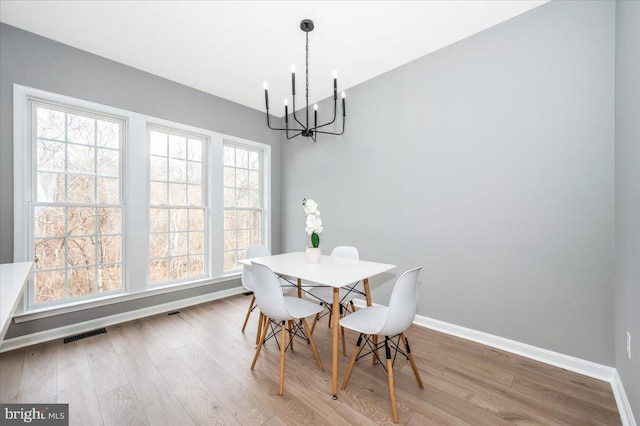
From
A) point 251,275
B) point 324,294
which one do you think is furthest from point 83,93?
point 324,294

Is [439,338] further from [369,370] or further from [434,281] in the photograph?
[369,370]

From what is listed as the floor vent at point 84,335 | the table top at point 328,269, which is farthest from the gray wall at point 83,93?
the table top at point 328,269

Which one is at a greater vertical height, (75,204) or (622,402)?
(75,204)

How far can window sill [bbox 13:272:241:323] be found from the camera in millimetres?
2455

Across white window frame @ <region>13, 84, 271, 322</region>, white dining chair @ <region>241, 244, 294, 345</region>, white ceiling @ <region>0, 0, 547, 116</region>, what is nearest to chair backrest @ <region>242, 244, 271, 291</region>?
white dining chair @ <region>241, 244, 294, 345</region>

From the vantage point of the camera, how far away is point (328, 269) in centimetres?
222

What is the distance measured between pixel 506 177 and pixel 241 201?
3.51 metres

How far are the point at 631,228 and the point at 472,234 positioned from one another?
1.10m

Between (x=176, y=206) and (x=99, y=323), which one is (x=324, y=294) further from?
(x=99, y=323)

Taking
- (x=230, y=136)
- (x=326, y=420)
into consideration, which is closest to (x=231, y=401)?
(x=326, y=420)

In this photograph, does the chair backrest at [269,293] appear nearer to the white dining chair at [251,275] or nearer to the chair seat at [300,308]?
the chair seat at [300,308]

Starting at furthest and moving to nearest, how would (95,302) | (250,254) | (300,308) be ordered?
(250,254) < (95,302) < (300,308)

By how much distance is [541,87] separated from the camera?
7.23 feet

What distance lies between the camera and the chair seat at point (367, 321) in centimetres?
173
